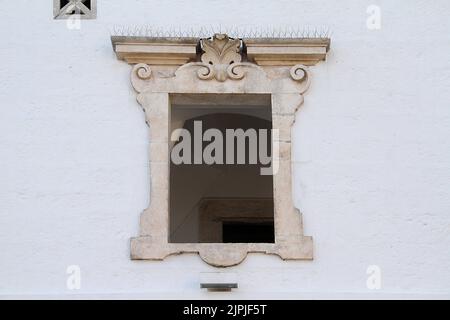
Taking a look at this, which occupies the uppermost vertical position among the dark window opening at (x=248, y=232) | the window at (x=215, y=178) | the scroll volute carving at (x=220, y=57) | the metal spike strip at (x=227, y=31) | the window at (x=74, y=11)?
the window at (x=74, y=11)

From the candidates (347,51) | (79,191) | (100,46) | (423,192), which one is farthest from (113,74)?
(423,192)

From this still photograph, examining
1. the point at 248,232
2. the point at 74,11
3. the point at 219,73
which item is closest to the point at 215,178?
the point at 248,232

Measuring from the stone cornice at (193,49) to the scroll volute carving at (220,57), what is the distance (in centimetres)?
7

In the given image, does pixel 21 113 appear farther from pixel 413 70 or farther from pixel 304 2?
pixel 413 70

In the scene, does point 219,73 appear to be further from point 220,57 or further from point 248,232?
point 248,232

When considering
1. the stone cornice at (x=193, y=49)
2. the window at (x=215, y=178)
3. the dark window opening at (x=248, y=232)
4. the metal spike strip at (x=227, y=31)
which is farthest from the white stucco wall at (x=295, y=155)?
the dark window opening at (x=248, y=232)

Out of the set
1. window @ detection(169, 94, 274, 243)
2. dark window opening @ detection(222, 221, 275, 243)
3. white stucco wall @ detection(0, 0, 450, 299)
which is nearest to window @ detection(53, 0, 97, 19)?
white stucco wall @ detection(0, 0, 450, 299)

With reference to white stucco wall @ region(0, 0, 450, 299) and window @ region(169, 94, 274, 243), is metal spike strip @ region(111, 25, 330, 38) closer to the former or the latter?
white stucco wall @ region(0, 0, 450, 299)

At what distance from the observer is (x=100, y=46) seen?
37.1 ft

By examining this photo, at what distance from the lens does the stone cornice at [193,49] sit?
11.1 metres

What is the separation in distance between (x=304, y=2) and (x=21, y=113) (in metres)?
2.53

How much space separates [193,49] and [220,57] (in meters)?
0.23

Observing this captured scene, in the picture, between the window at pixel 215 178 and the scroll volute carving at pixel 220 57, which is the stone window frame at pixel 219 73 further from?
the window at pixel 215 178

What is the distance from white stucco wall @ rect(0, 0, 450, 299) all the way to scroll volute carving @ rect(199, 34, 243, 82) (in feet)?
0.84
